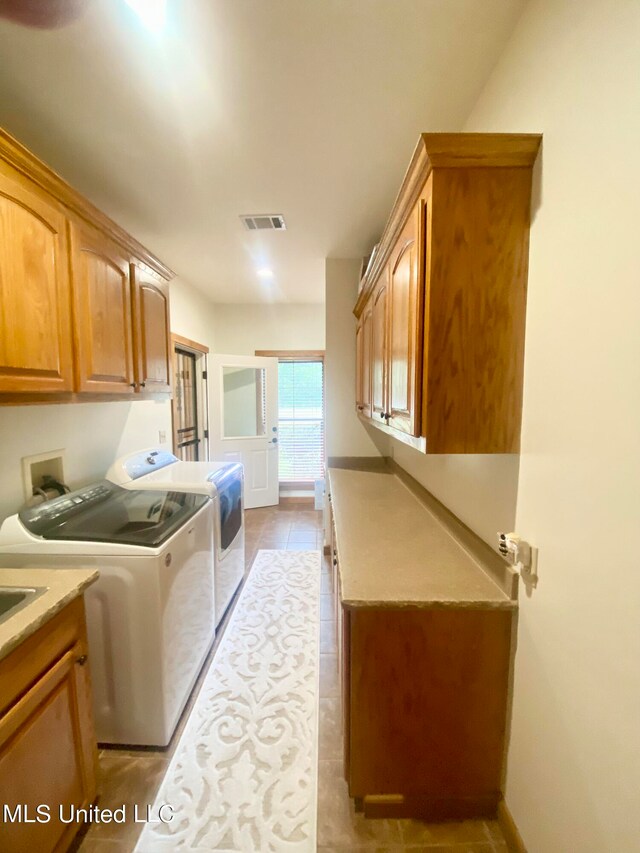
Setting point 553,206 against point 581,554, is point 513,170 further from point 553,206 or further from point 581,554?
point 581,554

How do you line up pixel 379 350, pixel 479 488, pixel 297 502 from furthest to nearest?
pixel 297 502 < pixel 379 350 < pixel 479 488

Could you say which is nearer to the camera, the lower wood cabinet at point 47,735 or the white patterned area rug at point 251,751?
the lower wood cabinet at point 47,735

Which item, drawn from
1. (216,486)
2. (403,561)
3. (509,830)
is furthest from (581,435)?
(216,486)

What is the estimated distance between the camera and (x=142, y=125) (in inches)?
56.4

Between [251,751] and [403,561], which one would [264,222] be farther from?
[251,751]

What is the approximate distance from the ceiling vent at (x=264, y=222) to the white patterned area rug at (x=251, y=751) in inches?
102

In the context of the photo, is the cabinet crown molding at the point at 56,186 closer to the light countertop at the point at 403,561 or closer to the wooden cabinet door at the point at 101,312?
the wooden cabinet door at the point at 101,312

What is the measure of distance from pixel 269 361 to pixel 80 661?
3541 millimetres

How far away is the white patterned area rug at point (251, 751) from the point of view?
3.81 feet

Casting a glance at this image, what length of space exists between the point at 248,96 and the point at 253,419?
3.36m

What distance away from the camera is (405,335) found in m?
1.26

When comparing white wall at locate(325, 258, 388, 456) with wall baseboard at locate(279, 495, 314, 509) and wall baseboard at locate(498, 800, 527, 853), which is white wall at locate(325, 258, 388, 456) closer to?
wall baseboard at locate(279, 495, 314, 509)

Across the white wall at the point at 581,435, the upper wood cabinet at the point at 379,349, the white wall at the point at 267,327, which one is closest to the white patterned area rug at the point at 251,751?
the white wall at the point at 581,435
